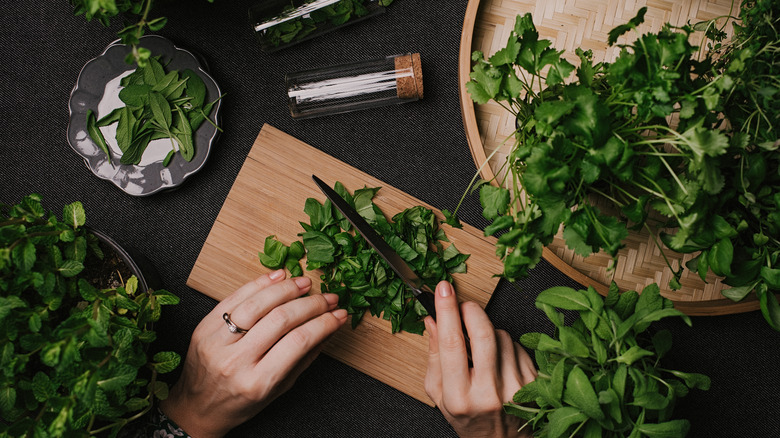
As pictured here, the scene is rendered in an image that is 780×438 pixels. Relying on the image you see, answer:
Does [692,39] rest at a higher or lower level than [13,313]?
higher

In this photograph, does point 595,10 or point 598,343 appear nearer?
point 598,343

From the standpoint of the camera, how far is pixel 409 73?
940 millimetres

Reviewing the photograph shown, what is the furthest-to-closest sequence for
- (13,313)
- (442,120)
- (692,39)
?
1. (442,120)
2. (692,39)
3. (13,313)

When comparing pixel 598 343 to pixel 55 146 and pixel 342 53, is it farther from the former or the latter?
pixel 55 146

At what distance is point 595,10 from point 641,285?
50 cm

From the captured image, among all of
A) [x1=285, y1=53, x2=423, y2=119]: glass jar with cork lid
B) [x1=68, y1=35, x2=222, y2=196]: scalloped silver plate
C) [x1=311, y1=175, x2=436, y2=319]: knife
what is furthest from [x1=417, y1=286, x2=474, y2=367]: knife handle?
[x1=68, y1=35, x2=222, y2=196]: scalloped silver plate

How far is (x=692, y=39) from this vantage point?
864mm

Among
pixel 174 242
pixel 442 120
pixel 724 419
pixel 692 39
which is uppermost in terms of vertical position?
pixel 692 39

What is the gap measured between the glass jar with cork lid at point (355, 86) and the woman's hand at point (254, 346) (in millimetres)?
336

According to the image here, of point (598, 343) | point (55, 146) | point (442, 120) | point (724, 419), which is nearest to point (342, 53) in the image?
point (442, 120)

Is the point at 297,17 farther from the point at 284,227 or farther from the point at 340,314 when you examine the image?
the point at 340,314

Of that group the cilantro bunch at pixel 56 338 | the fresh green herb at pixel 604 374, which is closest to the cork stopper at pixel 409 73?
the fresh green herb at pixel 604 374

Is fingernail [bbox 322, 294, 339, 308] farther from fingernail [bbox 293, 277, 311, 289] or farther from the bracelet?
the bracelet

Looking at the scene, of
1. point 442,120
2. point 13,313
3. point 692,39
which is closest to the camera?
point 13,313
